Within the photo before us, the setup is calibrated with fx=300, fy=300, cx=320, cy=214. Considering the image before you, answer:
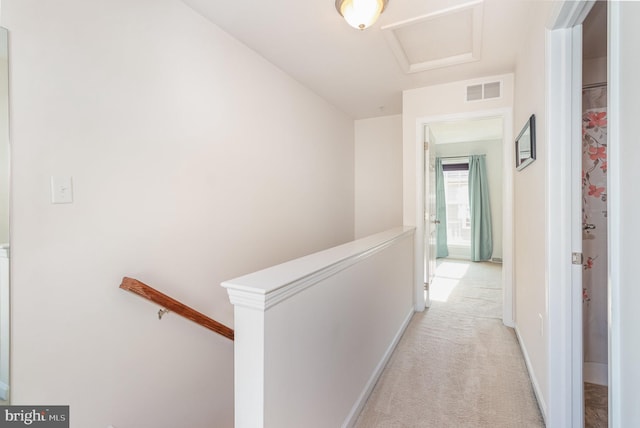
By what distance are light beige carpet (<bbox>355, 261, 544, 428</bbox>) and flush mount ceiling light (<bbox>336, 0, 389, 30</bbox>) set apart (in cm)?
224

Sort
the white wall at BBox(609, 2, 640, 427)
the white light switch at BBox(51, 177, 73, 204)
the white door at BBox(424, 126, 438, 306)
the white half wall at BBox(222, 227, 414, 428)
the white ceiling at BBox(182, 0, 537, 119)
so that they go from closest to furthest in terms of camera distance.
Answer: the white wall at BBox(609, 2, 640, 427)
the white half wall at BBox(222, 227, 414, 428)
the white light switch at BBox(51, 177, 73, 204)
the white ceiling at BBox(182, 0, 537, 119)
the white door at BBox(424, 126, 438, 306)

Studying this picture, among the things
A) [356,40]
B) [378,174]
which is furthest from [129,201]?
[378,174]

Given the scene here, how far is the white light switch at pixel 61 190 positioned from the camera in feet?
4.25

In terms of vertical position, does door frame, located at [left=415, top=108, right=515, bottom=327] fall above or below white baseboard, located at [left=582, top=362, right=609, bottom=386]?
above

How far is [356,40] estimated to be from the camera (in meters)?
2.30

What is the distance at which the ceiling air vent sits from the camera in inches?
116

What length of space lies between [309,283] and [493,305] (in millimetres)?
3208

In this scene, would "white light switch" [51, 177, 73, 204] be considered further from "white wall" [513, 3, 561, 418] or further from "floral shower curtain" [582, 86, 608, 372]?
"floral shower curtain" [582, 86, 608, 372]

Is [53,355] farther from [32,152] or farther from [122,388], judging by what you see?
[32,152]

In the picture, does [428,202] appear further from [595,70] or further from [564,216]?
[564,216]

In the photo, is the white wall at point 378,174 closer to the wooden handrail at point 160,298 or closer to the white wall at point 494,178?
the white wall at point 494,178

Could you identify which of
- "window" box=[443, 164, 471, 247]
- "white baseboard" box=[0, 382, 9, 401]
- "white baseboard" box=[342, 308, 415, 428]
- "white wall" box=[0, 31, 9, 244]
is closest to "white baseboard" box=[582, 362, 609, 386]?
"white baseboard" box=[342, 308, 415, 428]

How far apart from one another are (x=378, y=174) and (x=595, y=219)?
2.70 metres

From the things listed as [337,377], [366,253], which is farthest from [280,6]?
[337,377]
